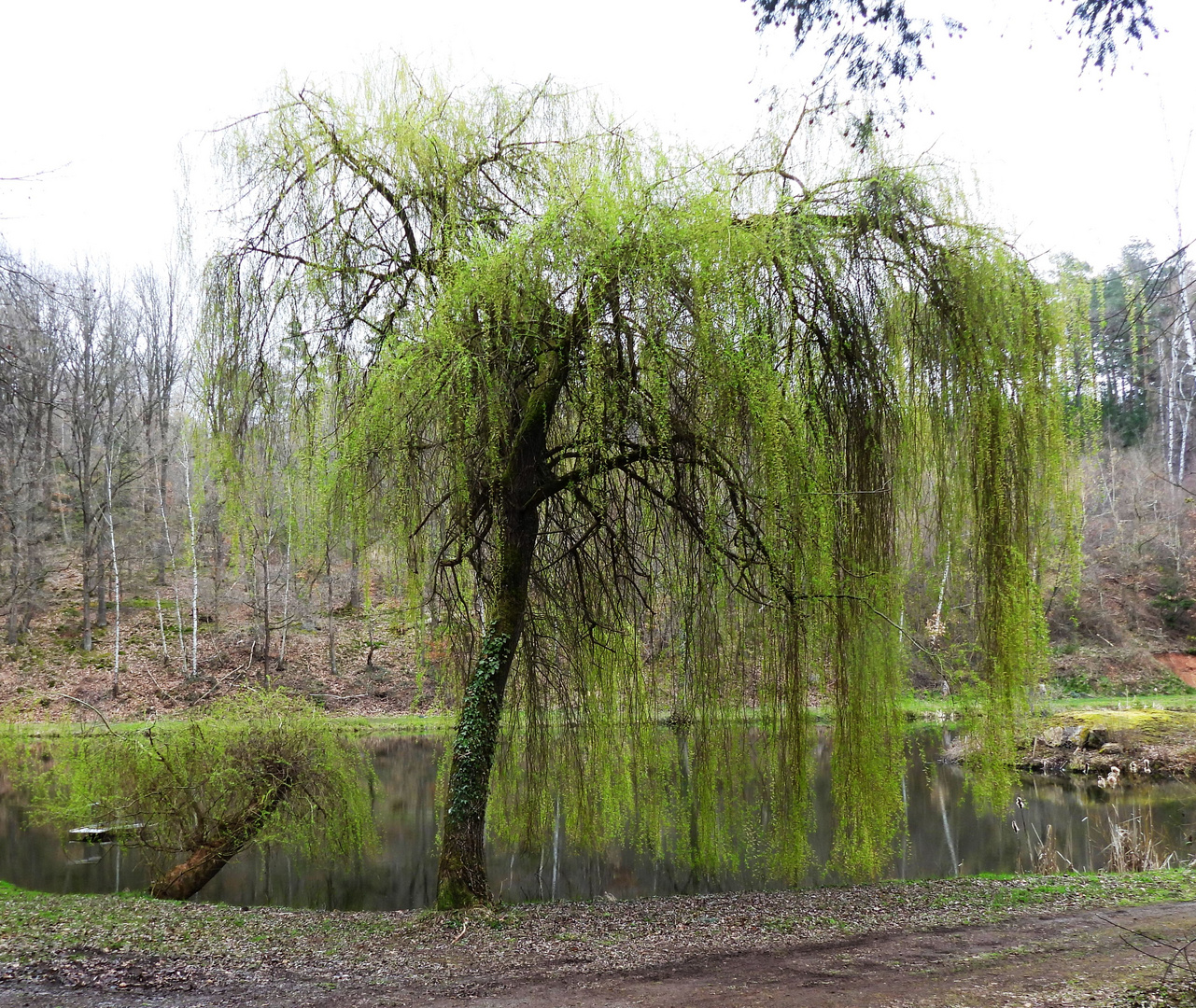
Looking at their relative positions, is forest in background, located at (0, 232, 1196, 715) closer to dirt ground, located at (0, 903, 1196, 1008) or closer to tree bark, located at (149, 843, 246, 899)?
tree bark, located at (149, 843, 246, 899)

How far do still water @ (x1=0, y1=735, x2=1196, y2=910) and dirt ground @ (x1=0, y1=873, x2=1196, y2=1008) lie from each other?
1387 mm

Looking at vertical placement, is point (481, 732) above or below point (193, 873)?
above

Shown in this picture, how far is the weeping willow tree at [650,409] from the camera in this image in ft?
17.2

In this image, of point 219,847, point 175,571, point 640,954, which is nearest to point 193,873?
point 219,847

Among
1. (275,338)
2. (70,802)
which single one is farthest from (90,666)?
(275,338)

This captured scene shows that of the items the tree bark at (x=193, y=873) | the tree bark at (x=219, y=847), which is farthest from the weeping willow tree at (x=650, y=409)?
the tree bark at (x=193, y=873)

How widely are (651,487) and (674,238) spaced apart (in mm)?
1694

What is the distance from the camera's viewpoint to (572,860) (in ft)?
31.1

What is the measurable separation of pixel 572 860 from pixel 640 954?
4.90m

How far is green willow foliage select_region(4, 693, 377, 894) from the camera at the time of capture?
27.6 ft

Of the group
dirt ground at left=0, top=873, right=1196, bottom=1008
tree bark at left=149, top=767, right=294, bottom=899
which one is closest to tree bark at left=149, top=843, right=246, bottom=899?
tree bark at left=149, top=767, right=294, bottom=899

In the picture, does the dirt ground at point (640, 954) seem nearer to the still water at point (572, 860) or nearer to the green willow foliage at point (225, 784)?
the still water at point (572, 860)

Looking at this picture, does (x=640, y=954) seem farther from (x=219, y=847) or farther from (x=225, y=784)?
(x=219, y=847)

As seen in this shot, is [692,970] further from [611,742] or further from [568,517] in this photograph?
[568,517]
